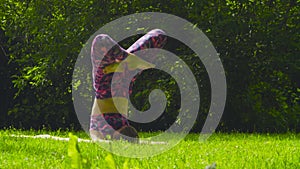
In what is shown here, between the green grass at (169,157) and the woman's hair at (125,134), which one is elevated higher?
the green grass at (169,157)

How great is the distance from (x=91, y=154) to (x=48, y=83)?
5.85 m

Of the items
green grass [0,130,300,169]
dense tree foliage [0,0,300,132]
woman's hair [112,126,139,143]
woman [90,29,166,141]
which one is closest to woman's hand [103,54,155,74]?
woman [90,29,166,141]

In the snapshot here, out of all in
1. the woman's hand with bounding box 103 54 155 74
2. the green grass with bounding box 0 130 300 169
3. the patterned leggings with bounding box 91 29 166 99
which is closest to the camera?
the green grass with bounding box 0 130 300 169

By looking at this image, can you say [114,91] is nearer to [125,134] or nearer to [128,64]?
[128,64]

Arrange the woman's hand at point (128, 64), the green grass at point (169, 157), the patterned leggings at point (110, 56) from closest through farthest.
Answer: the green grass at point (169, 157)
the patterned leggings at point (110, 56)
the woman's hand at point (128, 64)

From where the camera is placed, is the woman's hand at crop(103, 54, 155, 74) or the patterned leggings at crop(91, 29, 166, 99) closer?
the patterned leggings at crop(91, 29, 166, 99)

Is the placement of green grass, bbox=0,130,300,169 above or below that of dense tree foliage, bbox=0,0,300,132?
above

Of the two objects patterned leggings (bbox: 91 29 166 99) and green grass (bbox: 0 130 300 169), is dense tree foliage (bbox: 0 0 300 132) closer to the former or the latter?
patterned leggings (bbox: 91 29 166 99)

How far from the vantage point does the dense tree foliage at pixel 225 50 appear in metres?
9.41

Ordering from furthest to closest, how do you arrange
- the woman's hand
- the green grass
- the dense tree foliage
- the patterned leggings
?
the dense tree foliage < the woman's hand < the patterned leggings < the green grass

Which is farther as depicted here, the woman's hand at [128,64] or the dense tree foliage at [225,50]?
the dense tree foliage at [225,50]

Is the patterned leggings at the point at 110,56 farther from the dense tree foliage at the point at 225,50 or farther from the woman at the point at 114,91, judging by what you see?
the dense tree foliage at the point at 225,50

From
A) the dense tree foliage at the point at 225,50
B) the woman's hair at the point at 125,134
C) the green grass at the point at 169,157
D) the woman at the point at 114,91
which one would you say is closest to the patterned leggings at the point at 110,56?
the woman at the point at 114,91

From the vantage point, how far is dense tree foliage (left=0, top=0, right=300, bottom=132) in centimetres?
941
